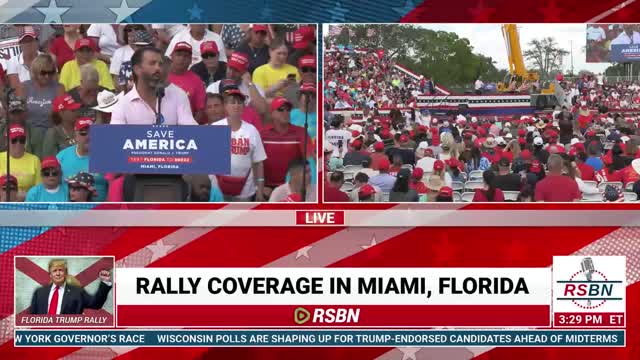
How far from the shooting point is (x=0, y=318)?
15.9 ft

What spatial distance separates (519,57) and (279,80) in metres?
1.28

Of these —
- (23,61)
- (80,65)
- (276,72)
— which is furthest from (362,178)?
(23,61)

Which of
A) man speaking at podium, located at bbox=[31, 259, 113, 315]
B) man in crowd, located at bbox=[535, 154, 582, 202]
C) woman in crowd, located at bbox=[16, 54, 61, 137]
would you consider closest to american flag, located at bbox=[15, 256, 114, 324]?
man speaking at podium, located at bbox=[31, 259, 113, 315]

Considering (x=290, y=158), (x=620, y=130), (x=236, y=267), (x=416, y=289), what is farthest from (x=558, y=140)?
(x=236, y=267)

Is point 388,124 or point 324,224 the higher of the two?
point 388,124

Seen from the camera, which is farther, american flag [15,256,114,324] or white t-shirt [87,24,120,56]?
american flag [15,256,114,324]

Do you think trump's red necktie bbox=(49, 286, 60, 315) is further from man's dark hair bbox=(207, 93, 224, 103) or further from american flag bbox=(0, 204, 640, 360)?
man's dark hair bbox=(207, 93, 224, 103)

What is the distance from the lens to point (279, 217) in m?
4.76

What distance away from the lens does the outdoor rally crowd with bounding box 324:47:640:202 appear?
15.6 ft

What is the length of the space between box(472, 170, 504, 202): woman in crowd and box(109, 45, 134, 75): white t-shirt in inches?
78.3

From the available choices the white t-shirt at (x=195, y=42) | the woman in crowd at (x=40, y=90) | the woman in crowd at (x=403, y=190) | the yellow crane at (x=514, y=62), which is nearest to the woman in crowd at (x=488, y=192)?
the woman in crowd at (x=403, y=190)

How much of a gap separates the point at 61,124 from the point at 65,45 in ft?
1.38

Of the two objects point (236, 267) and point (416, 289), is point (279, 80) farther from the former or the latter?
point (416, 289)

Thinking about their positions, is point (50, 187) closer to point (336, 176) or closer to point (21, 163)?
point (21, 163)
